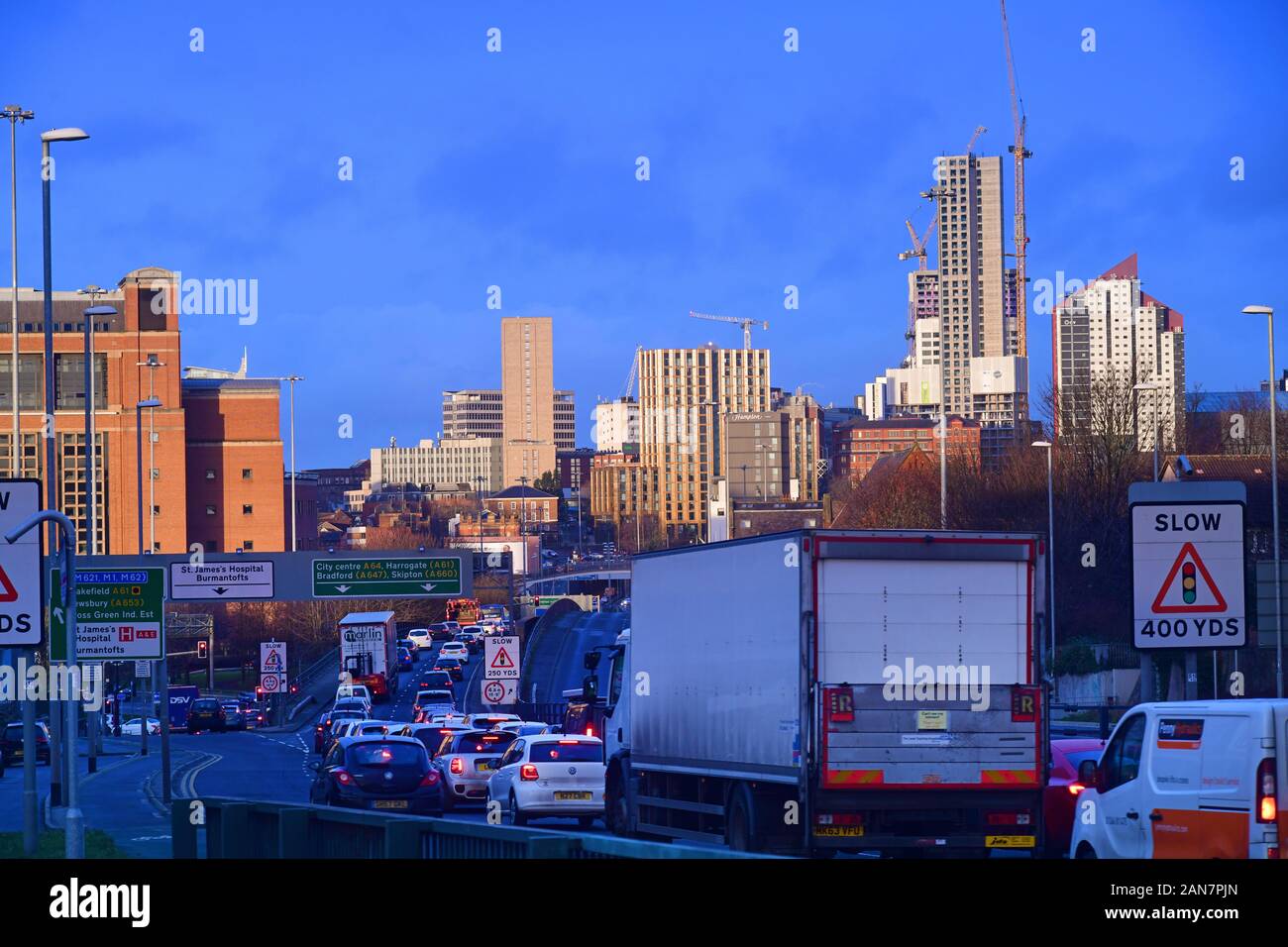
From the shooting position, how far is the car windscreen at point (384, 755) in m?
27.4

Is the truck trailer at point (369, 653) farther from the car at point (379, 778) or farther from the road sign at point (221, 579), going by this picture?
the car at point (379, 778)

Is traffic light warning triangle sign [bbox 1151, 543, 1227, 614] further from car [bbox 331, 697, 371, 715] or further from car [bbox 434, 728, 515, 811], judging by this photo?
car [bbox 331, 697, 371, 715]

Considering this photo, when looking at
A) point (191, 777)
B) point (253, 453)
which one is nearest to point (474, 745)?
point (191, 777)

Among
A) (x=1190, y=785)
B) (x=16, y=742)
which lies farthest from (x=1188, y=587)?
(x=16, y=742)

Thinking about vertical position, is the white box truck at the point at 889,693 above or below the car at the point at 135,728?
above

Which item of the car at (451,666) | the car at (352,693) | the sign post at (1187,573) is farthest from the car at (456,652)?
the sign post at (1187,573)

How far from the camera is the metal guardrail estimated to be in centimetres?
906

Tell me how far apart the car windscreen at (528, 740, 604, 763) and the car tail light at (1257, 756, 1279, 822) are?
50.3ft

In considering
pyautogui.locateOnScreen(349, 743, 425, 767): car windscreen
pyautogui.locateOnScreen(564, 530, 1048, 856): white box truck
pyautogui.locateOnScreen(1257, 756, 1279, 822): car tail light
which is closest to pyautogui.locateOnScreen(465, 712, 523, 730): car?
pyautogui.locateOnScreen(349, 743, 425, 767): car windscreen

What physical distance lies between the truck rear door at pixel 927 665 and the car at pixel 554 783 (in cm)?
871

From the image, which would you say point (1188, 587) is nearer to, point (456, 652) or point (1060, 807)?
point (1060, 807)

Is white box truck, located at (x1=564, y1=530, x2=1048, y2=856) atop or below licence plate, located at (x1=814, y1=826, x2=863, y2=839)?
atop
